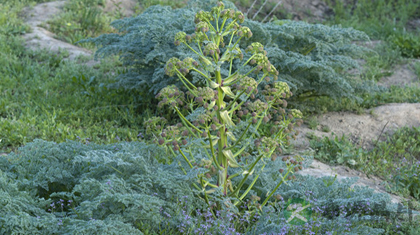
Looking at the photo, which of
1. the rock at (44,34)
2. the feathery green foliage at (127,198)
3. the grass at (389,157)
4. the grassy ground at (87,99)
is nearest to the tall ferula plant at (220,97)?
the feathery green foliage at (127,198)

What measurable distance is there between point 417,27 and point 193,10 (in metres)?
5.69

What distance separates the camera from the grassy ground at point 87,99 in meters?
4.39

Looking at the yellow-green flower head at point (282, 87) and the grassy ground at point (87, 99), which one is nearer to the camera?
the yellow-green flower head at point (282, 87)

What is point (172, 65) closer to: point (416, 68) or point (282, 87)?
point (282, 87)

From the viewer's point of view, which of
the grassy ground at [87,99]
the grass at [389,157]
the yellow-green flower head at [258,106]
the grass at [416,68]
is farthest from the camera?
the grass at [416,68]

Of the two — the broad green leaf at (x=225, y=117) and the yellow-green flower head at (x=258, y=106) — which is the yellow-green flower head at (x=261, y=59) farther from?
the broad green leaf at (x=225, y=117)

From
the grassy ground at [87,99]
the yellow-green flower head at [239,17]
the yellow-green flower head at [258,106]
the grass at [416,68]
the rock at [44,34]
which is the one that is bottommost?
the rock at [44,34]

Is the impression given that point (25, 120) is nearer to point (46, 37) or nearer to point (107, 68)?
point (107, 68)

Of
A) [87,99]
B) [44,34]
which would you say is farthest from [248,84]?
[44,34]

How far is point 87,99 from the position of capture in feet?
17.3

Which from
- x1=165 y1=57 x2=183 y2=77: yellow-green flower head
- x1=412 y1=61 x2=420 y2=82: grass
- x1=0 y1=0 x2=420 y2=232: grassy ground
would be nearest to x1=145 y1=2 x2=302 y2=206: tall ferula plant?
x1=165 y1=57 x2=183 y2=77: yellow-green flower head

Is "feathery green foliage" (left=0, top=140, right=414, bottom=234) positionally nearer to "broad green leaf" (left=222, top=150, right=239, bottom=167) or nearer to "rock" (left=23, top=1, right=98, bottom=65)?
"broad green leaf" (left=222, top=150, right=239, bottom=167)

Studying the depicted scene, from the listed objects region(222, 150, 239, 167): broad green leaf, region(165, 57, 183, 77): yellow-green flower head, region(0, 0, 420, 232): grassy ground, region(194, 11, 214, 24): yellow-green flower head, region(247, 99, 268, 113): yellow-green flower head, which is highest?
region(194, 11, 214, 24): yellow-green flower head

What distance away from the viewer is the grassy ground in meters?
4.39
